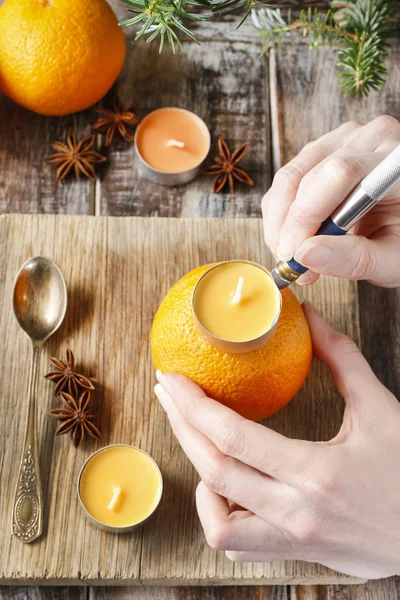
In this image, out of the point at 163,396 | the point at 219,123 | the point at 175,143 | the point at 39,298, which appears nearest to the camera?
the point at 163,396

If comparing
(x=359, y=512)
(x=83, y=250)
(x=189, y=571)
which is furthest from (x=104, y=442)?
(x=359, y=512)

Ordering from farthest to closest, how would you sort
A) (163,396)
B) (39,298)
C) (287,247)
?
1. (39,298)
2. (163,396)
3. (287,247)

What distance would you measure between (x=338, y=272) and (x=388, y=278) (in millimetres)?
170

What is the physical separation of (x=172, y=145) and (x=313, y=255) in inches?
30.5

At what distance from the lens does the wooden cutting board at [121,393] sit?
1.47 meters

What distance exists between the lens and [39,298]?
1.66 metres

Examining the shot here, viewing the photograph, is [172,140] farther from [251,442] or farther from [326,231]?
[251,442]

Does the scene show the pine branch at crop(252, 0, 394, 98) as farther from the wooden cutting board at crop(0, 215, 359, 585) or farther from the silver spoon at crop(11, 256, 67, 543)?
the silver spoon at crop(11, 256, 67, 543)

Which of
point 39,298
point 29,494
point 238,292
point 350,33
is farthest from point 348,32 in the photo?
point 29,494

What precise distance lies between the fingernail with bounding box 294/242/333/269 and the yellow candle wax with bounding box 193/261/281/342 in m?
0.09

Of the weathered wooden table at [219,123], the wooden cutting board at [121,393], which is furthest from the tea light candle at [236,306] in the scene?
the weathered wooden table at [219,123]

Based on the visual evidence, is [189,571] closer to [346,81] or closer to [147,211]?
[147,211]

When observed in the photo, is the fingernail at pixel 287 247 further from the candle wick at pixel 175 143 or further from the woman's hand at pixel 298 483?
the candle wick at pixel 175 143

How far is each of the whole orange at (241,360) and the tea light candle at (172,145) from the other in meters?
0.56
